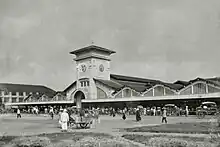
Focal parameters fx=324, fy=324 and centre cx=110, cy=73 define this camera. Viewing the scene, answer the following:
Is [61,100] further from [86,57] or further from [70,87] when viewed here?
[86,57]

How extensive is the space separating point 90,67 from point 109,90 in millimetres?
8805

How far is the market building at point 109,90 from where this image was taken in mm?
47625

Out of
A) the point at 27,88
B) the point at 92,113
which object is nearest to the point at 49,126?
the point at 92,113

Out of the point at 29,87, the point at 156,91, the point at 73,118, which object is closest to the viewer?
the point at 73,118

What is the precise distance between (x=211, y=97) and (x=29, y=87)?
308 ft

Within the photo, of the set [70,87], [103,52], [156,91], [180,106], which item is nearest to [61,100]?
[70,87]

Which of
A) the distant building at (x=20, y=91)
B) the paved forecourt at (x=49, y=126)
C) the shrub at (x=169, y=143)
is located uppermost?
the distant building at (x=20, y=91)

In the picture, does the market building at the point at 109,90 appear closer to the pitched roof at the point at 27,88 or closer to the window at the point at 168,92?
the window at the point at 168,92

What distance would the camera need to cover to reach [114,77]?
256ft

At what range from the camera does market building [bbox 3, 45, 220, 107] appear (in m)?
47.6

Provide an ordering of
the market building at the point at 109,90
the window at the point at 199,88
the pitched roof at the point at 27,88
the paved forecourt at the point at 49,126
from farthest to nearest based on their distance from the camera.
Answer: the pitched roof at the point at 27,88 < the market building at the point at 109,90 < the window at the point at 199,88 < the paved forecourt at the point at 49,126

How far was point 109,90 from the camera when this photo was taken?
216 feet

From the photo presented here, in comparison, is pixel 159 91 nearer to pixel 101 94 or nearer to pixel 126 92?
pixel 126 92

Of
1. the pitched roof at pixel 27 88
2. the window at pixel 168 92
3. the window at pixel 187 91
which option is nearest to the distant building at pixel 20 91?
the pitched roof at pixel 27 88
